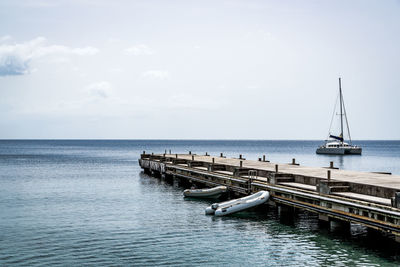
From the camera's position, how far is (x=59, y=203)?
135ft

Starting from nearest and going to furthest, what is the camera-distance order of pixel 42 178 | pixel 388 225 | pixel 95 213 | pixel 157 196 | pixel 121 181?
pixel 388 225, pixel 95 213, pixel 157 196, pixel 121 181, pixel 42 178

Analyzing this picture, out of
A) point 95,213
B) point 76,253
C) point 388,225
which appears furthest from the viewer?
point 95,213

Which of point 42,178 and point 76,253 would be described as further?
point 42,178

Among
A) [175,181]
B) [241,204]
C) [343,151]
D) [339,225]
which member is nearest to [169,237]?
[241,204]

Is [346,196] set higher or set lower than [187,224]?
higher

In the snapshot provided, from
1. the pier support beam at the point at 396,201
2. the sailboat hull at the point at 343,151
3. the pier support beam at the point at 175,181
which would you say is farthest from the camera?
the sailboat hull at the point at 343,151

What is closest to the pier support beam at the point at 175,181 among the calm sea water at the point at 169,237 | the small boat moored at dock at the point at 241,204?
the calm sea water at the point at 169,237

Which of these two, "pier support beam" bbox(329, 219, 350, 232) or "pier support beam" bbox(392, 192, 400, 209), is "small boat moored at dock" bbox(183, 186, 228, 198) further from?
"pier support beam" bbox(392, 192, 400, 209)

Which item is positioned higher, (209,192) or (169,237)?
(209,192)

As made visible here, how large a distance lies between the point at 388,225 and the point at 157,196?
89.3 feet

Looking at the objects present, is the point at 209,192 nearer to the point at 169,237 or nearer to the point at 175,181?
the point at 169,237

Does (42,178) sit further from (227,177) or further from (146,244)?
(146,244)

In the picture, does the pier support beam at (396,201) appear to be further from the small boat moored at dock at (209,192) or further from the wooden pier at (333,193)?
Result: the small boat moored at dock at (209,192)

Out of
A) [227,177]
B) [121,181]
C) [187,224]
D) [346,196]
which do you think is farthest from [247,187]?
[121,181]
